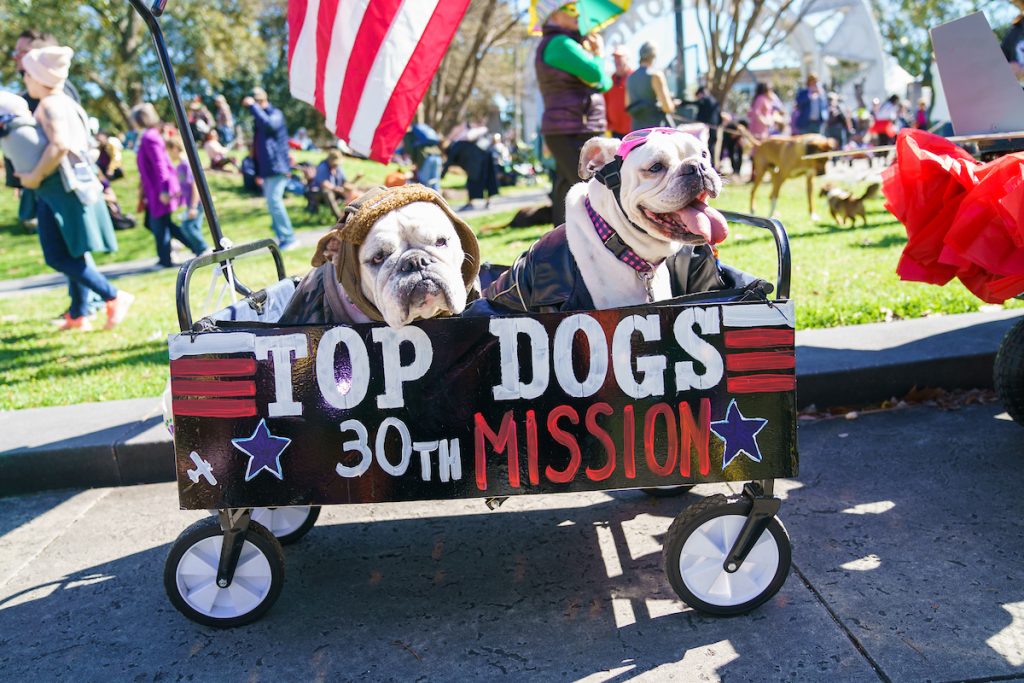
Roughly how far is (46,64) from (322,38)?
3386 mm

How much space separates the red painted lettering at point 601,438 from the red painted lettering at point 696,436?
20 cm

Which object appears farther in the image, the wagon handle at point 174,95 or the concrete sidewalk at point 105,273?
the concrete sidewalk at point 105,273

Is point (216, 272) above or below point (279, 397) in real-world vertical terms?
above

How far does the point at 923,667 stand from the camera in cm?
226

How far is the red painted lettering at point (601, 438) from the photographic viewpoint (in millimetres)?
2432

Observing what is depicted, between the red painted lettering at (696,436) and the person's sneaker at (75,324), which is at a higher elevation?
the red painted lettering at (696,436)

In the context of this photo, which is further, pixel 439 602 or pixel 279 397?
pixel 439 602

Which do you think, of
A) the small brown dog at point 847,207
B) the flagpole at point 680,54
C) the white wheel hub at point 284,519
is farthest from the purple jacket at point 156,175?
the flagpole at point 680,54

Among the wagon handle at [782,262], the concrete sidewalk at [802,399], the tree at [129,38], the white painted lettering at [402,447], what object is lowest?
the concrete sidewalk at [802,399]

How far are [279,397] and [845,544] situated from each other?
2.01 m

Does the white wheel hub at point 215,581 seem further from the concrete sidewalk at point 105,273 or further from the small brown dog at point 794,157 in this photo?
the small brown dog at point 794,157

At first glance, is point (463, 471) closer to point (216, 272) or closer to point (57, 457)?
point (216, 272)

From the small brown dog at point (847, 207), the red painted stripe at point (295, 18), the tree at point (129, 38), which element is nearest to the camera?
the red painted stripe at point (295, 18)

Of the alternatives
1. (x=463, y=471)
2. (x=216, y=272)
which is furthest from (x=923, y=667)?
(x=216, y=272)
